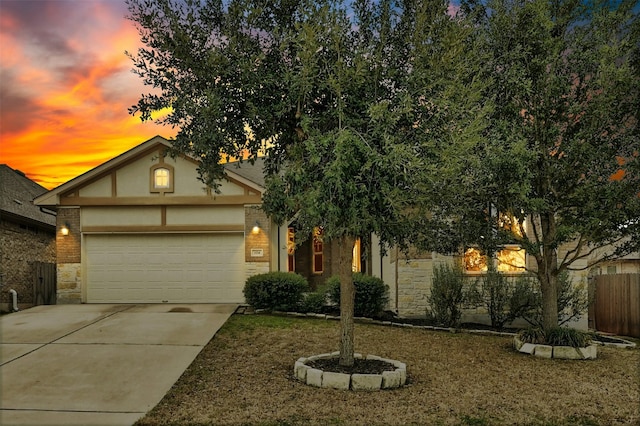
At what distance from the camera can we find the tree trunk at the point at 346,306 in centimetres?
973

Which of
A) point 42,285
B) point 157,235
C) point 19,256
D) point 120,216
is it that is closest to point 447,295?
point 157,235

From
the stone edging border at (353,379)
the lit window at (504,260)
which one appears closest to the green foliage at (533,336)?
the lit window at (504,260)

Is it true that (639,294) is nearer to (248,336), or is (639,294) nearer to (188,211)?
(248,336)

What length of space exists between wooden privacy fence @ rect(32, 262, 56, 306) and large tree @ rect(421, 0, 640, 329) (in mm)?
11808

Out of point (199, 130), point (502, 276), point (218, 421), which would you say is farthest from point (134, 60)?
point (502, 276)

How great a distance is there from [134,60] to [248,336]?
579cm

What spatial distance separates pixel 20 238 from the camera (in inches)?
818

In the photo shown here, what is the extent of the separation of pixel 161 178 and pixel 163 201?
66 cm

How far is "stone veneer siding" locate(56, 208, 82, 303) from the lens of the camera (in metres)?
18.2

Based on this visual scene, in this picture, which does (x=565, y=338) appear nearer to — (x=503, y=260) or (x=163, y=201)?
(x=503, y=260)

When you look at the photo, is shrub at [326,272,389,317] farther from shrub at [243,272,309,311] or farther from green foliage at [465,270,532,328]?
green foliage at [465,270,532,328]

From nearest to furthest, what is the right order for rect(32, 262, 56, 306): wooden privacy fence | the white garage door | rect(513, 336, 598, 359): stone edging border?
rect(513, 336, 598, 359): stone edging border → the white garage door → rect(32, 262, 56, 306): wooden privacy fence

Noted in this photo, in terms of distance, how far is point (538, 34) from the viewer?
36.9ft

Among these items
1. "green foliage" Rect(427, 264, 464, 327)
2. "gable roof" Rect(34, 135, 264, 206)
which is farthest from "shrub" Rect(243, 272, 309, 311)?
"green foliage" Rect(427, 264, 464, 327)
